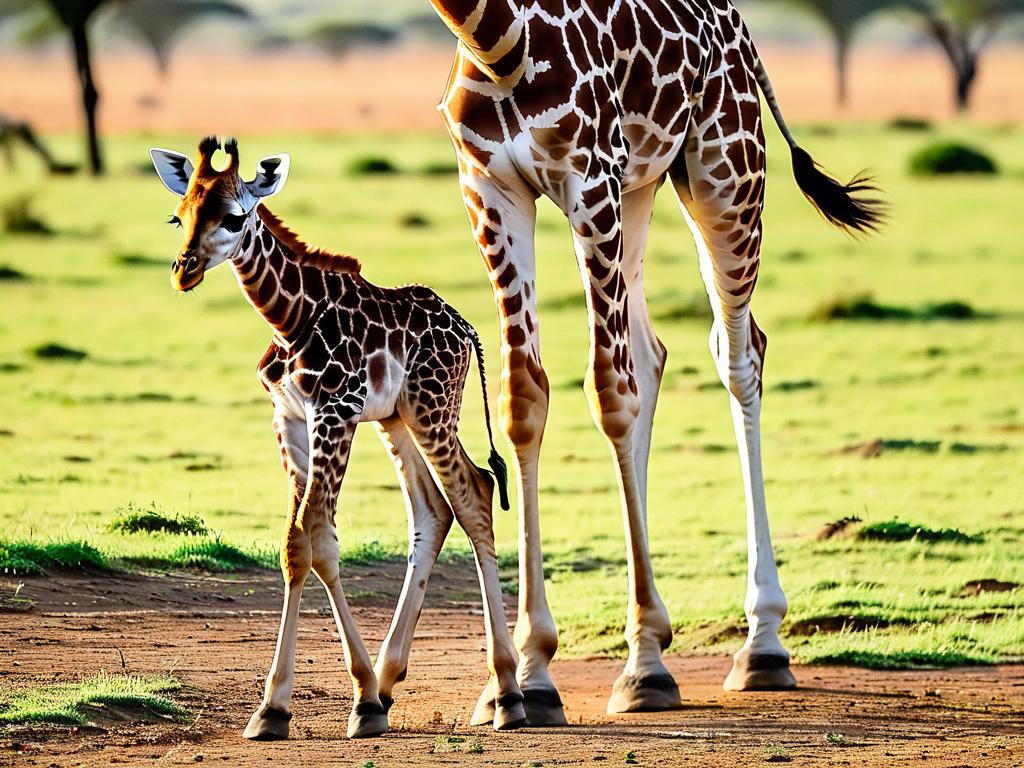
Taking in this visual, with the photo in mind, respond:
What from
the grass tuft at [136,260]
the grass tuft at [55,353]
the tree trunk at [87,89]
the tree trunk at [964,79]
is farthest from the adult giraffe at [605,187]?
the tree trunk at [964,79]

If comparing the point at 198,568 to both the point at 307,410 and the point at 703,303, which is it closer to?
Result: the point at 307,410

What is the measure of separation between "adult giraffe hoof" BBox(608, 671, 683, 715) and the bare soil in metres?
42.0

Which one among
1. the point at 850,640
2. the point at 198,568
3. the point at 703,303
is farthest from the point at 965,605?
the point at 703,303

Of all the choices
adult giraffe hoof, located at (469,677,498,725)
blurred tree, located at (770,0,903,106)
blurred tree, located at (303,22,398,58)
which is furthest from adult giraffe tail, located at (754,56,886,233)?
blurred tree, located at (303,22,398,58)

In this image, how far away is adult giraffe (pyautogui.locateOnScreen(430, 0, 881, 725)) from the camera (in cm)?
679

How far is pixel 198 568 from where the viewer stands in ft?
29.3

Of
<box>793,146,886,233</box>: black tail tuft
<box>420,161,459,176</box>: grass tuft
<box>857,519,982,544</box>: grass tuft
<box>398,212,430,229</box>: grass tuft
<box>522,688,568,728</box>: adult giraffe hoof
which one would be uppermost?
<box>793,146,886,233</box>: black tail tuft

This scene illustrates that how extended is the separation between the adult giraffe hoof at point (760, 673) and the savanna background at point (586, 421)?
1.86 ft

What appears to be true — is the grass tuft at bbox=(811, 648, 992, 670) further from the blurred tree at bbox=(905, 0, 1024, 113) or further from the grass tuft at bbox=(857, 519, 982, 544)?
the blurred tree at bbox=(905, 0, 1024, 113)

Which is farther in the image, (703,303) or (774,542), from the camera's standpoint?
(703,303)

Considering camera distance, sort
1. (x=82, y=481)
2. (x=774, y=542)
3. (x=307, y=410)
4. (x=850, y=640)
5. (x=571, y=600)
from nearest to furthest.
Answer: (x=307, y=410), (x=850, y=640), (x=571, y=600), (x=774, y=542), (x=82, y=481)

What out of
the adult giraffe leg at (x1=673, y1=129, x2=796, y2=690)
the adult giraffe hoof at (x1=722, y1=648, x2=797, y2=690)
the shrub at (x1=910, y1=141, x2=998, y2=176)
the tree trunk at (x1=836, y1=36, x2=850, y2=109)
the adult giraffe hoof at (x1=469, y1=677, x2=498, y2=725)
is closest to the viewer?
the adult giraffe hoof at (x1=469, y1=677, x2=498, y2=725)

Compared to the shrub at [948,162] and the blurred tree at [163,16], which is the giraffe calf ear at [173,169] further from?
the blurred tree at [163,16]

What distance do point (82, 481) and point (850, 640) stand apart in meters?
4.96
